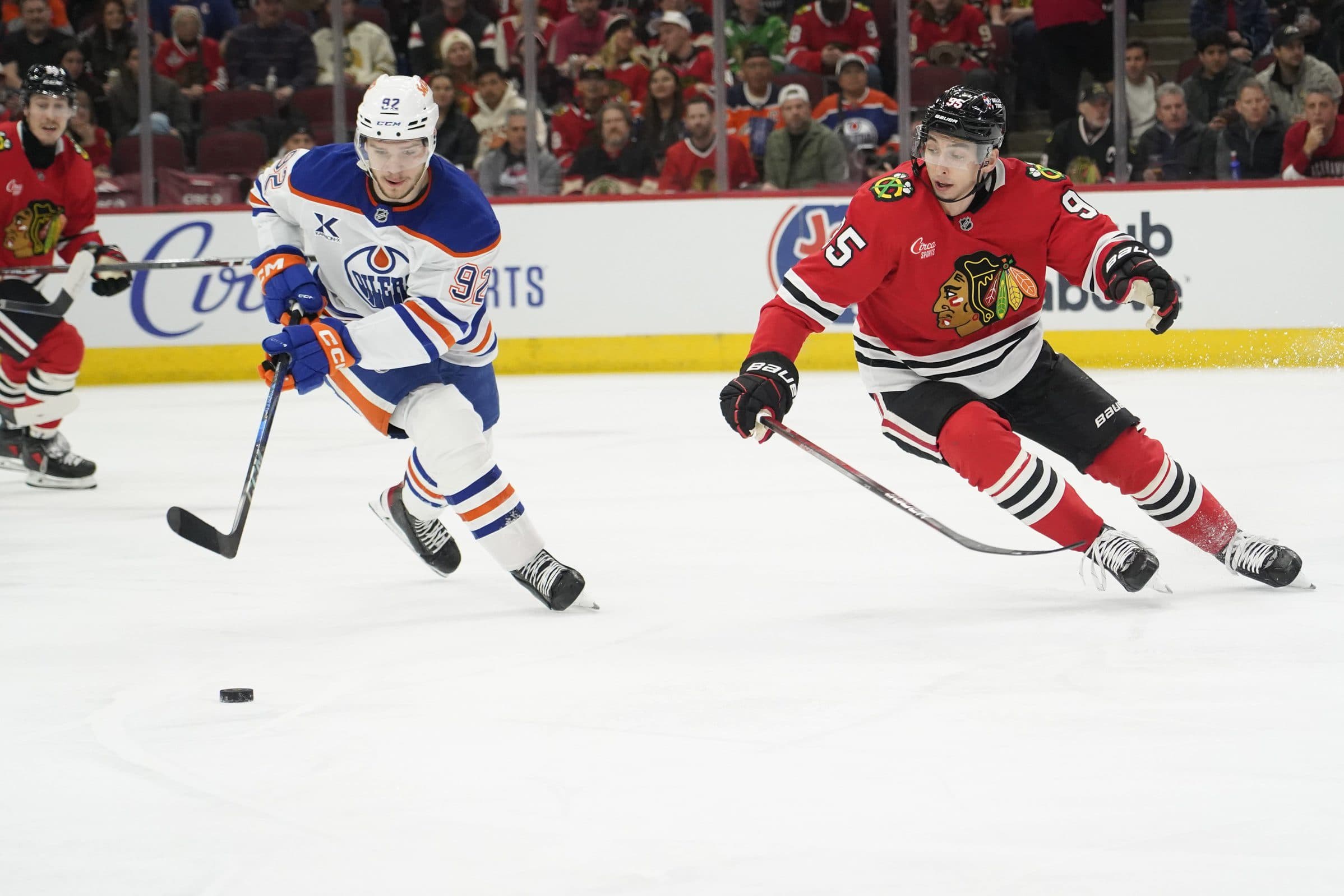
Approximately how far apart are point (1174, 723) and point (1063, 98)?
587 centimetres

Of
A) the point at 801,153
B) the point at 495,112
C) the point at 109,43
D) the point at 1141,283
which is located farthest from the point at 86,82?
the point at 1141,283

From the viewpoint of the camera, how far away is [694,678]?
2.68 m

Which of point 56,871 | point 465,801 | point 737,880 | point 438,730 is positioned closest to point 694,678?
point 438,730

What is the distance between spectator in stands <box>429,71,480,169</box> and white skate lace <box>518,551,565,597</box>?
4986 mm

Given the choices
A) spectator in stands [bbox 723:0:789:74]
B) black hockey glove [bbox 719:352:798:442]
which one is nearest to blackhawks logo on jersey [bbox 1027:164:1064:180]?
black hockey glove [bbox 719:352:798:442]

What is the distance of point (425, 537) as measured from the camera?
3.56 m

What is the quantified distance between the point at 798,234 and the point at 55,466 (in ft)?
12.9

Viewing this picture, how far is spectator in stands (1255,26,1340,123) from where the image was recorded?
7.48 m

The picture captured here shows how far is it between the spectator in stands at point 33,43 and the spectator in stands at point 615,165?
8.79 feet

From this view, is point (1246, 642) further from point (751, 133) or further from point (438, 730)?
point (751, 133)

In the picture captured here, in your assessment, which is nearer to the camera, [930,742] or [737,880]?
[737,880]

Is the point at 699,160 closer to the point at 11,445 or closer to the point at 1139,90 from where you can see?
the point at 1139,90

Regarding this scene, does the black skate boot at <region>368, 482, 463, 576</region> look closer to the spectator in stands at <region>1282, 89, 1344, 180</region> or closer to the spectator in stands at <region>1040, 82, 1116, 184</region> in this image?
the spectator in stands at <region>1040, 82, 1116, 184</region>

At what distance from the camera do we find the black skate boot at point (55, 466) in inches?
198
